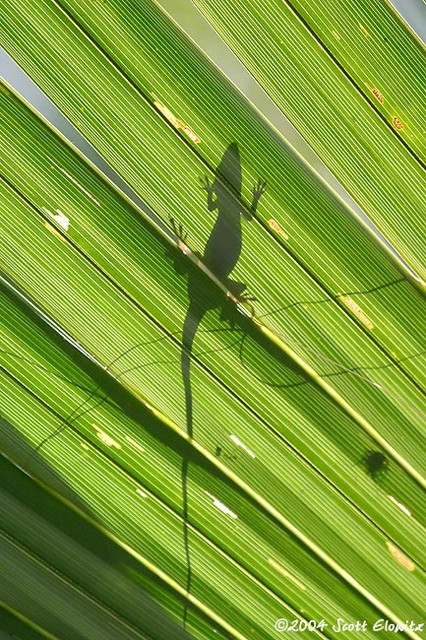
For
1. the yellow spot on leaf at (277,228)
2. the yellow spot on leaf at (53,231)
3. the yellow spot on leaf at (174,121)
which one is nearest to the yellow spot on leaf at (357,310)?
the yellow spot on leaf at (277,228)

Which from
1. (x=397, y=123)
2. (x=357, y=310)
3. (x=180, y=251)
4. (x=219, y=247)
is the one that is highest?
(x=397, y=123)

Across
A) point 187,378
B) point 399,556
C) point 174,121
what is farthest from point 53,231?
point 399,556

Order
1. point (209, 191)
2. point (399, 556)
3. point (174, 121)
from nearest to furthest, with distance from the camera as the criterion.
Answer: point (174, 121)
point (209, 191)
point (399, 556)

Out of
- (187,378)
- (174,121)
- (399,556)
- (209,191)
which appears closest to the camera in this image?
(174,121)

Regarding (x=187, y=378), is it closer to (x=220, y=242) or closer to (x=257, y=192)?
(x=220, y=242)

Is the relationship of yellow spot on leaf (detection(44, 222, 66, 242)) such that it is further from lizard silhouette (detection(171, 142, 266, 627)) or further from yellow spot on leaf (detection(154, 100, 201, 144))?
yellow spot on leaf (detection(154, 100, 201, 144))

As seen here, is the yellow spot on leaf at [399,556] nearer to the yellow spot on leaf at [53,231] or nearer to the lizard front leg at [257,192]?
A: the lizard front leg at [257,192]

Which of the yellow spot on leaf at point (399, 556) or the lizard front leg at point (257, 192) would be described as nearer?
the lizard front leg at point (257, 192)

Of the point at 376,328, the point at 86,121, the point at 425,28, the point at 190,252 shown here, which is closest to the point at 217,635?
the point at 376,328
